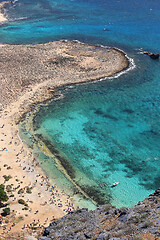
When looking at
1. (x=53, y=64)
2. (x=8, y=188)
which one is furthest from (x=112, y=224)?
(x=53, y=64)

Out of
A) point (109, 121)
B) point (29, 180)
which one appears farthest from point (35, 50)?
point (29, 180)

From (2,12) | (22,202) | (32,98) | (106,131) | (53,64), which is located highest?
(2,12)

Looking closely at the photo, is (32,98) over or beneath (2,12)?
beneath

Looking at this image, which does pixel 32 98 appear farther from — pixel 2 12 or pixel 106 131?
pixel 2 12

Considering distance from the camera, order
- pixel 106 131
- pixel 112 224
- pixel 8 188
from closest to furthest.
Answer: pixel 112 224
pixel 8 188
pixel 106 131

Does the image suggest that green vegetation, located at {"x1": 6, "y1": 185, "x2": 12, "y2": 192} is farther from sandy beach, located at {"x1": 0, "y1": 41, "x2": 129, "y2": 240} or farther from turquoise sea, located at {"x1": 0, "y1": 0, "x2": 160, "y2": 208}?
turquoise sea, located at {"x1": 0, "y1": 0, "x2": 160, "y2": 208}

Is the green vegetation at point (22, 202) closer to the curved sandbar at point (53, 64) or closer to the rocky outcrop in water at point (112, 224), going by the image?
the rocky outcrop in water at point (112, 224)

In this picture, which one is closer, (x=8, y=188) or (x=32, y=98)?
(x=8, y=188)

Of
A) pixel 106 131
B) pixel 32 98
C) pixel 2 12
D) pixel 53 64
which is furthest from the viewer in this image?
pixel 2 12
